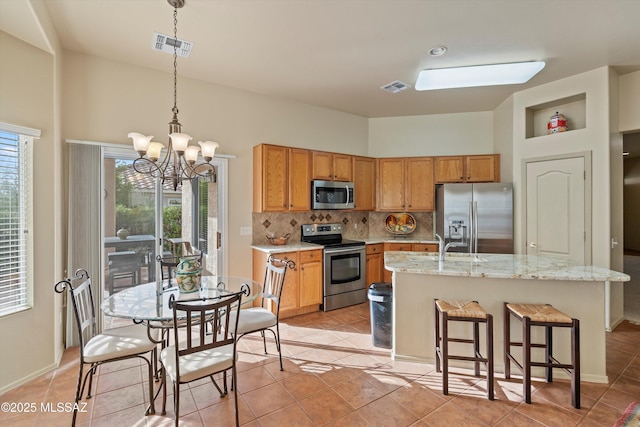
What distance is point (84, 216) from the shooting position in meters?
3.09

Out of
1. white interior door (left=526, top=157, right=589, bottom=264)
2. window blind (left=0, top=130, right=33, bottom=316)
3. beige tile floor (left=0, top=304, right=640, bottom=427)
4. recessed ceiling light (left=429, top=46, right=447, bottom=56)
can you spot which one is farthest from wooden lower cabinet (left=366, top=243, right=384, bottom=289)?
window blind (left=0, top=130, right=33, bottom=316)

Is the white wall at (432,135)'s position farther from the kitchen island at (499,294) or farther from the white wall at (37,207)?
the white wall at (37,207)

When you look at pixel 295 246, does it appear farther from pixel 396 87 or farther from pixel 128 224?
pixel 396 87

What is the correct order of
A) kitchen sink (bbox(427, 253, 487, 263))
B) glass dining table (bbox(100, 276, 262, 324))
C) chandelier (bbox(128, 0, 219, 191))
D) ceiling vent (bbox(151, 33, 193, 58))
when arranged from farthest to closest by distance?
kitchen sink (bbox(427, 253, 487, 263))
ceiling vent (bbox(151, 33, 193, 58))
chandelier (bbox(128, 0, 219, 191))
glass dining table (bbox(100, 276, 262, 324))

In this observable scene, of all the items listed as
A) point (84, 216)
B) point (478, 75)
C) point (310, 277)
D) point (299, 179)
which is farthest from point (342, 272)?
point (84, 216)

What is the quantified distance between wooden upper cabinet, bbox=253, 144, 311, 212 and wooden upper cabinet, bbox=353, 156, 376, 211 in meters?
0.95

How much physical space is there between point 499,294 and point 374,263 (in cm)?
228

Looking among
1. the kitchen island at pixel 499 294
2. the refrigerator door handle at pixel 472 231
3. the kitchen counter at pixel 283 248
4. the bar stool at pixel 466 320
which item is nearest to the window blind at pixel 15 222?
the kitchen counter at pixel 283 248

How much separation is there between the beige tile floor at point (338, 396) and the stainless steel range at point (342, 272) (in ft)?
4.20

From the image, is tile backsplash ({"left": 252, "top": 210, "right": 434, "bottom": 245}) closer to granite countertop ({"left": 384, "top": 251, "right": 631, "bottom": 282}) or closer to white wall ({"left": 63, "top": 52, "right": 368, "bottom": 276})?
white wall ({"left": 63, "top": 52, "right": 368, "bottom": 276})

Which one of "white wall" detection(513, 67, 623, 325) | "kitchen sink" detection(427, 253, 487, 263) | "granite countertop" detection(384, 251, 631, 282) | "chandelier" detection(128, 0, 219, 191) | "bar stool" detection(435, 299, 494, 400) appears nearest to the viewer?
"chandelier" detection(128, 0, 219, 191)

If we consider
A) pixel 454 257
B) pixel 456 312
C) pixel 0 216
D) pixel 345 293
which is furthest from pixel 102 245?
pixel 454 257

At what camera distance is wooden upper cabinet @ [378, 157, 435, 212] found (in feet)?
16.6

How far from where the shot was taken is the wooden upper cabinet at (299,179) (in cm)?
430
